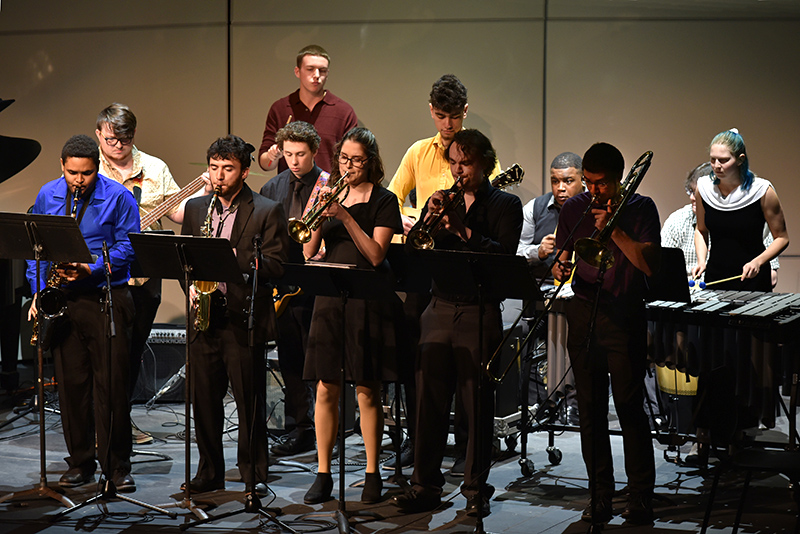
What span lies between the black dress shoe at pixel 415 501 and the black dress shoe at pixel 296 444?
46.8 inches

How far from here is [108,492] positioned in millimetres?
4105

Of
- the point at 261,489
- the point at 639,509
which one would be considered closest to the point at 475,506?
the point at 639,509

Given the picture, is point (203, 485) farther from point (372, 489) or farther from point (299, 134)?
point (299, 134)

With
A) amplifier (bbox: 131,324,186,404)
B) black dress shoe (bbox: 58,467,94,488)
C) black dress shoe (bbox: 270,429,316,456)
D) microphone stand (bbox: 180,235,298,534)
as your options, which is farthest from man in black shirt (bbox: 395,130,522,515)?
amplifier (bbox: 131,324,186,404)

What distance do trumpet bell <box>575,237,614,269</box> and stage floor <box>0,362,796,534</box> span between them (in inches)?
47.2

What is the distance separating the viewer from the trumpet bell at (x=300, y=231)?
12.9 feet

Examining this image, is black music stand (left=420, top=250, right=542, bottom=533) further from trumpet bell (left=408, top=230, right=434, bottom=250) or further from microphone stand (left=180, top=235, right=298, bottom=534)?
microphone stand (left=180, top=235, right=298, bottom=534)

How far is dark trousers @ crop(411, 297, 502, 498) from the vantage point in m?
3.89

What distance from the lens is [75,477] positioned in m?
4.48

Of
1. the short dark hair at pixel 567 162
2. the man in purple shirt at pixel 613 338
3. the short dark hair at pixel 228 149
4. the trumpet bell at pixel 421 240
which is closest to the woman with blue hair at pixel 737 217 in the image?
the short dark hair at pixel 567 162

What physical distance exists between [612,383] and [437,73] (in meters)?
3.78

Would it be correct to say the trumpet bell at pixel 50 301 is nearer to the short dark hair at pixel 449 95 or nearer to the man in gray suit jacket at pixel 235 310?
the man in gray suit jacket at pixel 235 310

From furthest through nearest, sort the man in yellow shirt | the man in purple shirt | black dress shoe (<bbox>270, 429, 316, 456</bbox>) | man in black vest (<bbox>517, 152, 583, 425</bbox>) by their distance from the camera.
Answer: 1. man in black vest (<bbox>517, 152, 583, 425</bbox>)
2. black dress shoe (<bbox>270, 429, 316, 456</bbox>)
3. the man in yellow shirt
4. the man in purple shirt

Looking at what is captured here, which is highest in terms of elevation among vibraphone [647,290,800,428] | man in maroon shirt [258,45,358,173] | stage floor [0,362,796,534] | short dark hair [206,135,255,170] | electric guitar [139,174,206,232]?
man in maroon shirt [258,45,358,173]
